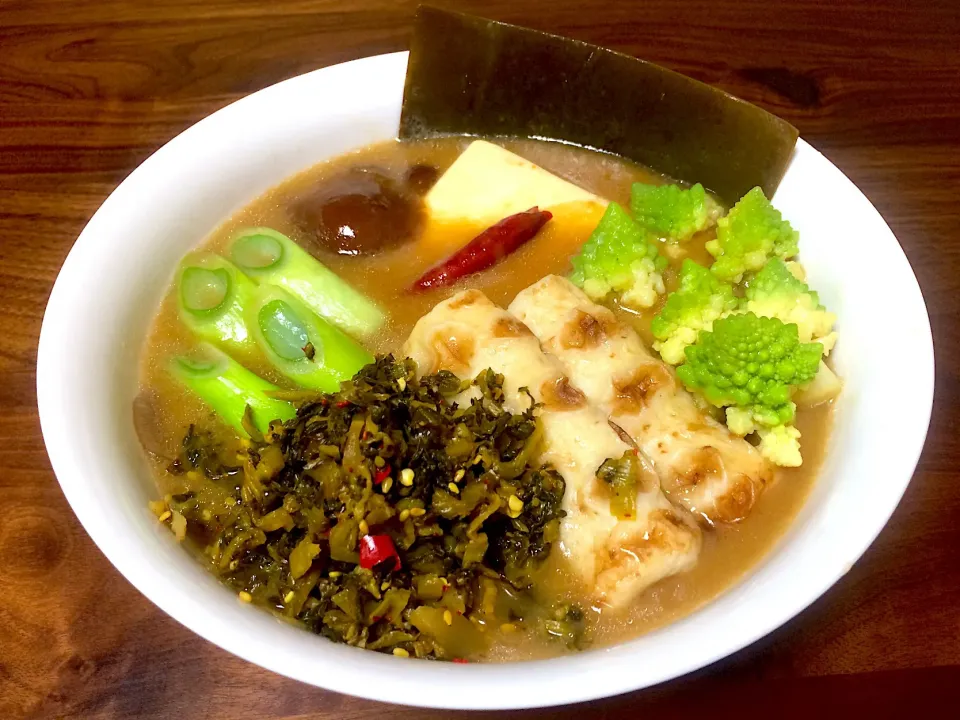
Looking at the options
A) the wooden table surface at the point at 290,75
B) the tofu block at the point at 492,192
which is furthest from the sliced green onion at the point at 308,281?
the wooden table surface at the point at 290,75

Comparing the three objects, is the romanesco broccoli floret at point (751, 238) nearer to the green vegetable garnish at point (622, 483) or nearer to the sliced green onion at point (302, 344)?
the green vegetable garnish at point (622, 483)

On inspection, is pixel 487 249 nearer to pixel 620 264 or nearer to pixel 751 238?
pixel 620 264

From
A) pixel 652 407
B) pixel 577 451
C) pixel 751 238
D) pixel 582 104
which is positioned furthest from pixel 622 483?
pixel 582 104

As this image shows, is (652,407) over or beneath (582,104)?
beneath

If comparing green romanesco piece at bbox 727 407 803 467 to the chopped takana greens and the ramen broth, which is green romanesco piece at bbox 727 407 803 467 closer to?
the ramen broth

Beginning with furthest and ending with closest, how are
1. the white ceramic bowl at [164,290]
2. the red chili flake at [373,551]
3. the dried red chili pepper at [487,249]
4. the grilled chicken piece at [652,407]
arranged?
the dried red chili pepper at [487,249] → the grilled chicken piece at [652,407] → the red chili flake at [373,551] → the white ceramic bowl at [164,290]

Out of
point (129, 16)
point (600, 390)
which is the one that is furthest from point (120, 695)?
point (129, 16)

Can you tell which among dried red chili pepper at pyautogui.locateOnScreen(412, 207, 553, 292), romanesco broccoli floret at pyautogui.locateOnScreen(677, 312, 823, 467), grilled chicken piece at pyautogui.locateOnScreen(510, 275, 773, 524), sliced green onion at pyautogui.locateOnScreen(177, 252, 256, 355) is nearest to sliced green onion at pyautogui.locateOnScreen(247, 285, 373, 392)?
sliced green onion at pyautogui.locateOnScreen(177, 252, 256, 355)

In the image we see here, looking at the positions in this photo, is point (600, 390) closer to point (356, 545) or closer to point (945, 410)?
point (356, 545)
